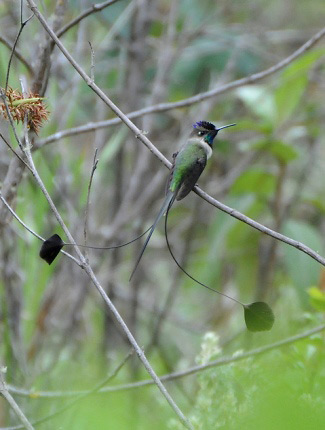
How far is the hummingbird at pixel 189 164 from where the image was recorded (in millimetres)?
1979

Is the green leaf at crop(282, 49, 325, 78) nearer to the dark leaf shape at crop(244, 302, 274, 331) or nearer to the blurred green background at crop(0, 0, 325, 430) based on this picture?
the blurred green background at crop(0, 0, 325, 430)

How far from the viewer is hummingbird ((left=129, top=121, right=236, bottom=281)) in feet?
6.49

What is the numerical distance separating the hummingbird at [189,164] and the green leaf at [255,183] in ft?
4.70

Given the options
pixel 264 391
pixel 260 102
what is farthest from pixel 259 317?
pixel 260 102

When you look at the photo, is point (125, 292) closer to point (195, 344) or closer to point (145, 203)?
point (195, 344)

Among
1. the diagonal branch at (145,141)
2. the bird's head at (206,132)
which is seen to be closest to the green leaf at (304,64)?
the bird's head at (206,132)

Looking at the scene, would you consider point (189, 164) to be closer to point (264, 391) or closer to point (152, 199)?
point (264, 391)

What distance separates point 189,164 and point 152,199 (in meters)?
2.13

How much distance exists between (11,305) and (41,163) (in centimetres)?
78

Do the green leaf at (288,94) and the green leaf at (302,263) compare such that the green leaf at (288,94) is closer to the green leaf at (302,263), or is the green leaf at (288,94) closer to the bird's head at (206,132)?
the green leaf at (302,263)

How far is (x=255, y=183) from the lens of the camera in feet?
12.4

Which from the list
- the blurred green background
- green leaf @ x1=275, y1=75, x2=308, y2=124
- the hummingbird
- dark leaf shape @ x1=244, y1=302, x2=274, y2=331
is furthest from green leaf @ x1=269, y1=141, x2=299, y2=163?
dark leaf shape @ x1=244, y1=302, x2=274, y2=331

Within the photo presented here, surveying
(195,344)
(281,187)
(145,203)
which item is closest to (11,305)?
(145,203)

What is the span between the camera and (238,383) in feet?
5.50
